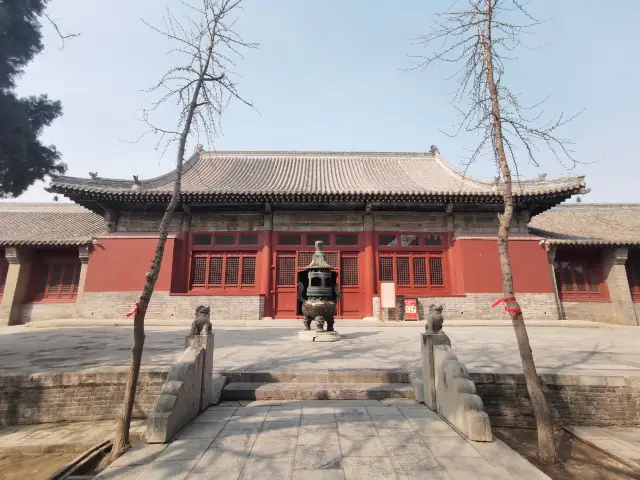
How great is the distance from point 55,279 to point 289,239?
9.40 metres

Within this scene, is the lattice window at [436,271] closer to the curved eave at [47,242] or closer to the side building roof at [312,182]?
the side building roof at [312,182]

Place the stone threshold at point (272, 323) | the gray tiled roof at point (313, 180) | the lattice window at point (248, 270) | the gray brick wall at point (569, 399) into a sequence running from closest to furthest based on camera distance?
the gray brick wall at point (569, 399)
the stone threshold at point (272, 323)
the gray tiled roof at point (313, 180)
the lattice window at point (248, 270)

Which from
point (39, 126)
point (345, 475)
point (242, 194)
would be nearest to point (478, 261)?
point (242, 194)

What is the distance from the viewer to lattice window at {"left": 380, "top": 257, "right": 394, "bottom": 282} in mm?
11836

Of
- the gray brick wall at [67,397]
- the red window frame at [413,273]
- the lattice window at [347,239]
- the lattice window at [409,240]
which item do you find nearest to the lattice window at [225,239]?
the lattice window at [347,239]

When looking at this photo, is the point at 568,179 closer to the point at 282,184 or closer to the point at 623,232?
the point at 623,232

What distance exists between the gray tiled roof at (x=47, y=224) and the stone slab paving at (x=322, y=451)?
1189 centimetres

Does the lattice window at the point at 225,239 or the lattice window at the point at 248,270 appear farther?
the lattice window at the point at 225,239

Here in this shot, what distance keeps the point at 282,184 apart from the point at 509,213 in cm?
1140

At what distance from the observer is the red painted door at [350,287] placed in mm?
11617

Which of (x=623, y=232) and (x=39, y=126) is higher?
(x=39, y=126)

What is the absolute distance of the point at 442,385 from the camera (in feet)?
10.7

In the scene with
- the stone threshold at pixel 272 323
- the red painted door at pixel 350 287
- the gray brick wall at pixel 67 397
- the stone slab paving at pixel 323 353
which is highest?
the red painted door at pixel 350 287

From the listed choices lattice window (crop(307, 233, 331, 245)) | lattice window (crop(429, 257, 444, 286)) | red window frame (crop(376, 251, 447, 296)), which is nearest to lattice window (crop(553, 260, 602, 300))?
lattice window (crop(429, 257, 444, 286))
